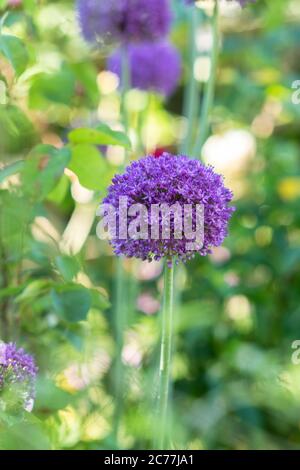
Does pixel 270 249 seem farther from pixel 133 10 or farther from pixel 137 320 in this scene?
pixel 133 10

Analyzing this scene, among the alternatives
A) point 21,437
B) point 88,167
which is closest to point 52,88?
point 88,167

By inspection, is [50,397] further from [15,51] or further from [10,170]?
[15,51]

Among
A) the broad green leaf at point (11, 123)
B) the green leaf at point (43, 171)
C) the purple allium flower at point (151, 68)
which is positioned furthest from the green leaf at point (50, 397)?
the purple allium flower at point (151, 68)

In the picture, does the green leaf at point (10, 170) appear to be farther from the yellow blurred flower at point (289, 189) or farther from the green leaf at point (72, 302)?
the yellow blurred flower at point (289, 189)

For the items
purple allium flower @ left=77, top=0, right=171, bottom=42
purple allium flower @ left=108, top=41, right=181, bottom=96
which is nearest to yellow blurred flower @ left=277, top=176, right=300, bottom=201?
purple allium flower @ left=108, top=41, right=181, bottom=96

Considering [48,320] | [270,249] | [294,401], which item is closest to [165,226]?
[48,320]

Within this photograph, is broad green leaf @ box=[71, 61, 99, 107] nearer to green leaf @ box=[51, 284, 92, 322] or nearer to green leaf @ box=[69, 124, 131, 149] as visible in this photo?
green leaf @ box=[69, 124, 131, 149]
